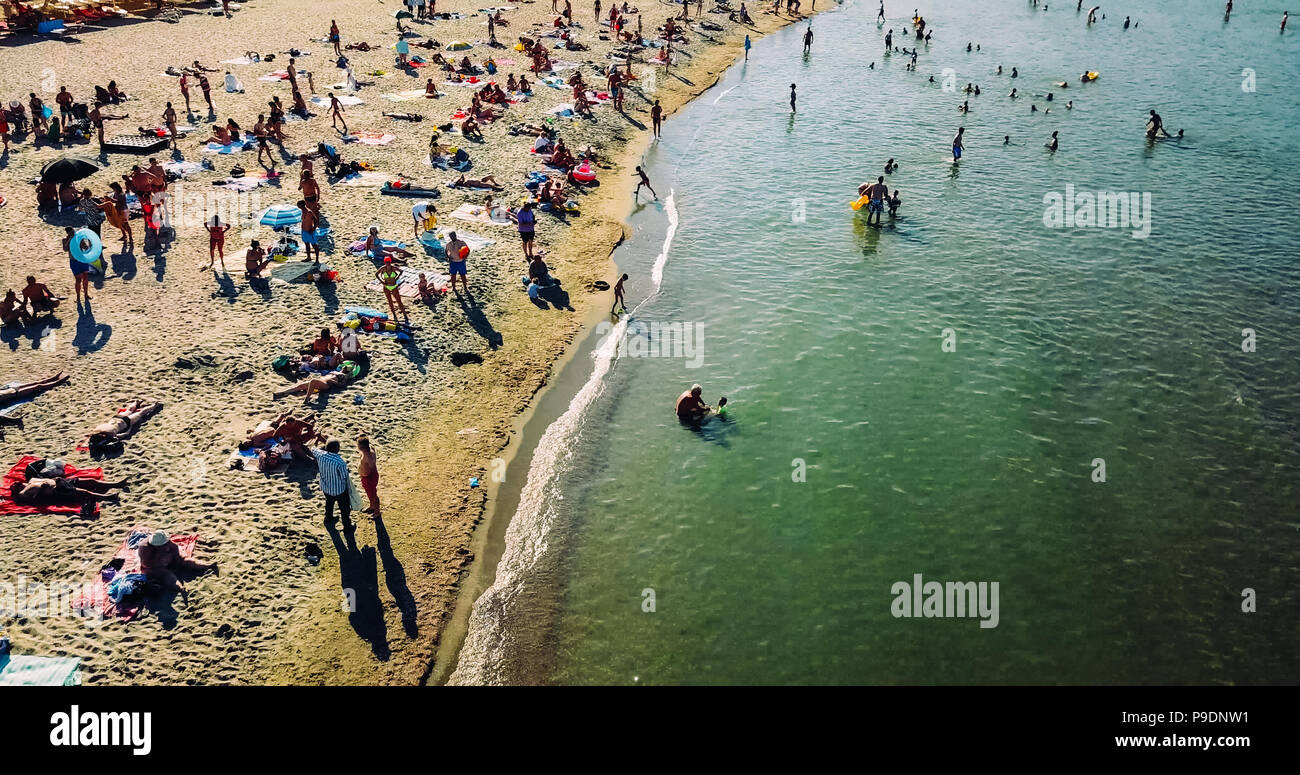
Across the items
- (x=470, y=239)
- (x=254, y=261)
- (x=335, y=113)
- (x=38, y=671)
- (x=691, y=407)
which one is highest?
(x=335, y=113)

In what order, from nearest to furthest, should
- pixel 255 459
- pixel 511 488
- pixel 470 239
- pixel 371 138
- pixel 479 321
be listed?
pixel 255 459 → pixel 511 488 → pixel 479 321 → pixel 470 239 → pixel 371 138

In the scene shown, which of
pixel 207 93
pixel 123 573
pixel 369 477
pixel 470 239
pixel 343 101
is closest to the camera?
pixel 123 573

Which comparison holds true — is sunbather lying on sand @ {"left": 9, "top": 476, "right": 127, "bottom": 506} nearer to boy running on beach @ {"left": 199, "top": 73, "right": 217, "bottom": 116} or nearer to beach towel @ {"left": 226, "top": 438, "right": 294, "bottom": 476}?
beach towel @ {"left": 226, "top": 438, "right": 294, "bottom": 476}

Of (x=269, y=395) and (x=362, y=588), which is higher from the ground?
(x=269, y=395)

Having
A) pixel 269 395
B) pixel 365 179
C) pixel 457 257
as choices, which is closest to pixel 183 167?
pixel 365 179

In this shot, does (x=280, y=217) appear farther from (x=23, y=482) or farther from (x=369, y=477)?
(x=369, y=477)

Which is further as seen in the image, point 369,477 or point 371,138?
point 371,138
